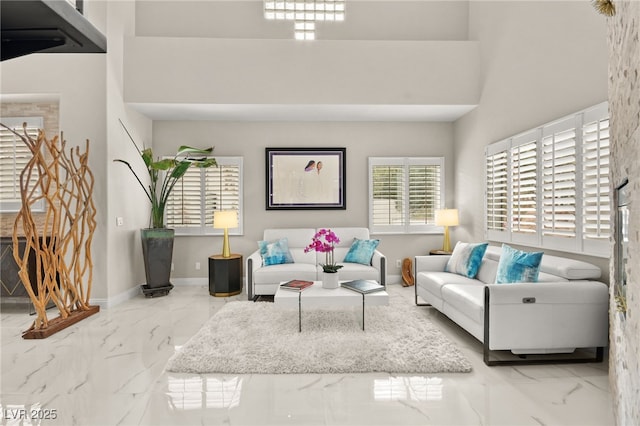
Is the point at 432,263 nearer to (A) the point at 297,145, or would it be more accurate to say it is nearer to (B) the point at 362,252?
(B) the point at 362,252

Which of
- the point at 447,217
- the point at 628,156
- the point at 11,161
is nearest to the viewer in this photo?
the point at 628,156

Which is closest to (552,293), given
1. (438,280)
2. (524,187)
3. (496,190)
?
(438,280)

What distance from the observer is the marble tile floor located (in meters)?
2.07

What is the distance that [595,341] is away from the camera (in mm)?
2699

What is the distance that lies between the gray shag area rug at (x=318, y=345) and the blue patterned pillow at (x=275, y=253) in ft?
3.18

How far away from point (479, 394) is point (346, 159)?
13.2 feet

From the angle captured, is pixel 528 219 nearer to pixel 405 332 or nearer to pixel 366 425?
pixel 405 332

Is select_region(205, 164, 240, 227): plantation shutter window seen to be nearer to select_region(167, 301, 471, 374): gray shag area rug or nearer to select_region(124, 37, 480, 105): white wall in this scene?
select_region(124, 37, 480, 105): white wall

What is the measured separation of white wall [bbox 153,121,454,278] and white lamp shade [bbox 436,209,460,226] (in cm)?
63

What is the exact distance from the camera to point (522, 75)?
155 inches

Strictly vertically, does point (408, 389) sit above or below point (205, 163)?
below

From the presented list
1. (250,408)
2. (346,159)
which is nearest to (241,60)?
(346,159)

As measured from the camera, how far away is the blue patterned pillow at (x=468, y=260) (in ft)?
13.0

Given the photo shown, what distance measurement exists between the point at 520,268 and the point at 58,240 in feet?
14.7
